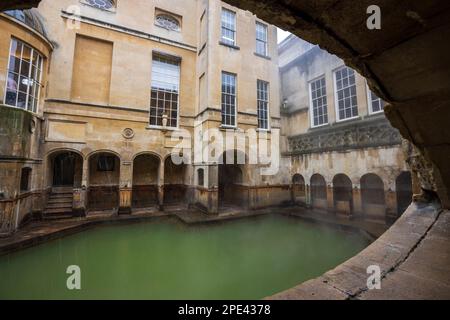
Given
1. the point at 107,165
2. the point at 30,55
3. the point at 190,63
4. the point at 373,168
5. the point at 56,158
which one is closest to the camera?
the point at 30,55

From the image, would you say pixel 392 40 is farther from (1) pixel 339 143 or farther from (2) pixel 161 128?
(2) pixel 161 128

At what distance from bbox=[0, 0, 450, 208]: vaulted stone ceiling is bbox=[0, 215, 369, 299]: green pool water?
3.75m

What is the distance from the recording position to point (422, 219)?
2.47 metres

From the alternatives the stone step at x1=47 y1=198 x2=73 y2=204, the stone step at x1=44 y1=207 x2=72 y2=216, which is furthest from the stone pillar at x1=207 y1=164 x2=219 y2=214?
the stone step at x1=47 y1=198 x2=73 y2=204

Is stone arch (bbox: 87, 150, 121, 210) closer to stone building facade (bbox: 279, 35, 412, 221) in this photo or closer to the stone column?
the stone column

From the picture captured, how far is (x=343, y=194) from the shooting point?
359 inches

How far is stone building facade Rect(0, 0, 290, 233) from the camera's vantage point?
23.9 ft

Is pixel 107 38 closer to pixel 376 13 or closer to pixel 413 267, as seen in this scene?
pixel 376 13

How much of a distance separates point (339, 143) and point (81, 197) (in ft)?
38.1

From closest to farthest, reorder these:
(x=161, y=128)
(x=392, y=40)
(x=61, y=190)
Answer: (x=392, y=40)
(x=61, y=190)
(x=161, y=128)

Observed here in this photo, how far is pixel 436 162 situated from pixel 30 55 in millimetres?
11196

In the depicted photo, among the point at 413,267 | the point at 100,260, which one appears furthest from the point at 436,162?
the point at 100,260

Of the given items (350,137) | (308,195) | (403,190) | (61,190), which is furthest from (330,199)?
(61,190)
